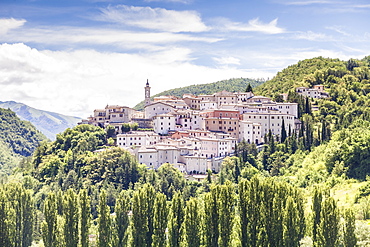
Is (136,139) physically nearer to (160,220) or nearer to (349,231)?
(160,220)

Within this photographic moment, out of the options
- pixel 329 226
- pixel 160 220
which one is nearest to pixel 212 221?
pixel 160 220

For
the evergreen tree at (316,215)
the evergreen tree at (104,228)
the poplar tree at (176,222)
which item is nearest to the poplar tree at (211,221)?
the poplar tree at (176,222)

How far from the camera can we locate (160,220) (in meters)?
33.8

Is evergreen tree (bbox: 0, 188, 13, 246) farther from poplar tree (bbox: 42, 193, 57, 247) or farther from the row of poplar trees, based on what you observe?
poplar tree (bbox: 42, 193, 57, 247)

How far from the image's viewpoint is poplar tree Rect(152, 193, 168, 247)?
33.1 metres

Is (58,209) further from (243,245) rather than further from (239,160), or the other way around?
(239,160)

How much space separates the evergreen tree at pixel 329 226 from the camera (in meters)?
28.3

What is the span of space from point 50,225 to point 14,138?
12602cm

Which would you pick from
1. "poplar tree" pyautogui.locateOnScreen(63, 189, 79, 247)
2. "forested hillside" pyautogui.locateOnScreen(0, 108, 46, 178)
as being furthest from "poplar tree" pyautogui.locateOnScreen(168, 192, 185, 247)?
"forested hillside" pyautogui.locateOnScreen(0, 108, 46, 178)

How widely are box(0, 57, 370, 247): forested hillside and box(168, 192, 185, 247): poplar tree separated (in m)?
0.06

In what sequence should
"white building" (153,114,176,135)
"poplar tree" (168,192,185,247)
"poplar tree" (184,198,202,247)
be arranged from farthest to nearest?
"white building" (153,114,176,135)
"poplar tree" (168,192,185,247)
"poplar tree" (184,198,202,247)

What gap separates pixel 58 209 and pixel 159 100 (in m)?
38.8

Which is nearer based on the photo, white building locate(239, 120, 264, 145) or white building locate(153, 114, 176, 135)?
white building locate(239, 120, 264, 145)

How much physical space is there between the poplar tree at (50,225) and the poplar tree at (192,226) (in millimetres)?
10127
